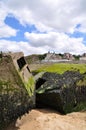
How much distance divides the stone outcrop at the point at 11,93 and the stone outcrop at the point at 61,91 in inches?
74.1

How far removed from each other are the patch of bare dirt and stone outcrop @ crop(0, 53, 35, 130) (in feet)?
1.65

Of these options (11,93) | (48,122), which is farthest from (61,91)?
(11,93)

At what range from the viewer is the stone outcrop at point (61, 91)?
14039 mm

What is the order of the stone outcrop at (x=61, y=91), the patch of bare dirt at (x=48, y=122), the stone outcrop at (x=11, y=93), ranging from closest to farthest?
the stone outcrop at (x=11, y=93), the patch of bare dirt at (x=48, y=122), the stone outcrop at (x=61, y=91)

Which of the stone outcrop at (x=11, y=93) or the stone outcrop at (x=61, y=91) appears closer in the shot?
the stone outcrop at (x=11, y=93)

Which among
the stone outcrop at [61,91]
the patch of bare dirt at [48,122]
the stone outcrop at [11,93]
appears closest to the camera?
the stone outcrop at [11,93]

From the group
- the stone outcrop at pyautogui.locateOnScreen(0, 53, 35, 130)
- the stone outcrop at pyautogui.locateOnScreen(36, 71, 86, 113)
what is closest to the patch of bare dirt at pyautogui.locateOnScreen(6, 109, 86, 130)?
the stone outcrop at pyautogui.locateOnScreen(0, 53, 35, 130)

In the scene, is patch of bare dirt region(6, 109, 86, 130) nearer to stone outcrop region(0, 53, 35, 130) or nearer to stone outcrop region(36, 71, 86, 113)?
stone outcrop region(0, 53, 35, 130)

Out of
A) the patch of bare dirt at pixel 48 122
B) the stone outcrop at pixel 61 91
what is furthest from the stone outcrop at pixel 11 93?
the stone outcrop at pixel 61 91

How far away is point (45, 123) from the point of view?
38.6 feet

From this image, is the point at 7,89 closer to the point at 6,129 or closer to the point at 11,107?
the point at 11,107

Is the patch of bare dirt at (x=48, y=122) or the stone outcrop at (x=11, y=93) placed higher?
A: the stone outcrop at (x=11, y=93)

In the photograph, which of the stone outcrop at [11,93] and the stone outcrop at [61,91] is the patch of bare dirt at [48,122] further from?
the stone outcrop at [61,91]

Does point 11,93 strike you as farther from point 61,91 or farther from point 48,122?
point 61,91
